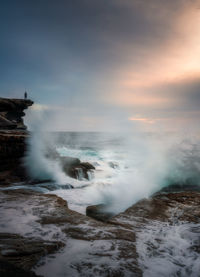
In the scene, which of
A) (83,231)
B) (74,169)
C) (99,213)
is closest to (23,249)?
(83,231)

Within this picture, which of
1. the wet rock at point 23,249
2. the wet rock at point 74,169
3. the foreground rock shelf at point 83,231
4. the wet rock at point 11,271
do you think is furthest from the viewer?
the wet rock at point 74,169

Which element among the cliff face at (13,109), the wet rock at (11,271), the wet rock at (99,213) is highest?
the cliff face at (13,109)

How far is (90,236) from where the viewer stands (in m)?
3.33

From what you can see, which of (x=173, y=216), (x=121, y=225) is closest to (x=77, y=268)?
(x=121, y=225)

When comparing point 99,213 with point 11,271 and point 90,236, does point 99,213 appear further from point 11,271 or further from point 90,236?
point 11,271

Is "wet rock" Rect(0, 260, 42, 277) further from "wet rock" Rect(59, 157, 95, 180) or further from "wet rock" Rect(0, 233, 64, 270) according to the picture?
"wet rock" Rect(59, 157, 95, 180)

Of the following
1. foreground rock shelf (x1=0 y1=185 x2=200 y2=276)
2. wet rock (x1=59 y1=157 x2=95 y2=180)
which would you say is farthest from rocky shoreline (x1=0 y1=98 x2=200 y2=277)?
wet rock (x1=59 y1=157 x2=95 y2=180)

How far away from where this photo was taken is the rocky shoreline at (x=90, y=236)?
2455 mm

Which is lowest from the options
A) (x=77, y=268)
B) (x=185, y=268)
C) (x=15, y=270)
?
(x=185, y=268)

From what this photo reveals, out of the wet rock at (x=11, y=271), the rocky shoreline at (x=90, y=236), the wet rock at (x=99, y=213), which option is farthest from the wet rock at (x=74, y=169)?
the wet rock at (x=11, y=271)

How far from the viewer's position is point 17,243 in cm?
282

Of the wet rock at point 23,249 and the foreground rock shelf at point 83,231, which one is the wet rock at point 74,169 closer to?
the foreground rock shelf at point 83,231

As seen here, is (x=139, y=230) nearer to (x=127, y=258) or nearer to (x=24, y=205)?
(x=127, y=258)

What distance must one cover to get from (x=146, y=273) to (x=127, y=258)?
0.37 meters
